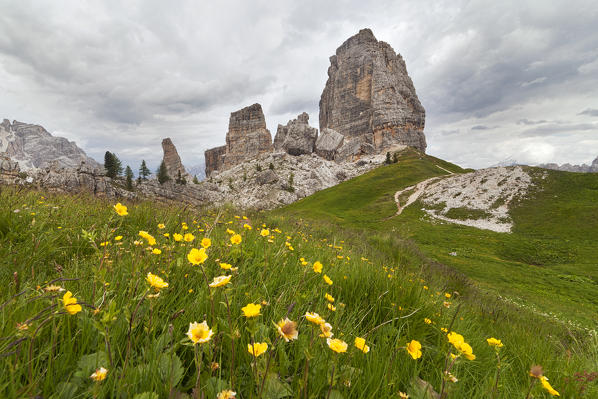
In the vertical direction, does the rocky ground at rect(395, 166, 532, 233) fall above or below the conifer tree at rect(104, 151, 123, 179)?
below

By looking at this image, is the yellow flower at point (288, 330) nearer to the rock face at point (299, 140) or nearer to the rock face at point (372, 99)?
the rock face at point (372, 99)

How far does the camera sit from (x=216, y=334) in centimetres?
138

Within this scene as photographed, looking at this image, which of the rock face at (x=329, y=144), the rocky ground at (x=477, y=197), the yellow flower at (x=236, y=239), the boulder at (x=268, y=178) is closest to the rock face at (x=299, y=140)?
the rock face at (x=329, y=144)

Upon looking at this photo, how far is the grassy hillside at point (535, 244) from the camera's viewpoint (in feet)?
45.4

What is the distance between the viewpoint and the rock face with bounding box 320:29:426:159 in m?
142

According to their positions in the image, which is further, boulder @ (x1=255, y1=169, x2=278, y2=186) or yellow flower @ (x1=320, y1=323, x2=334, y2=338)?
boulder @ (x1=255, y1=169, x2=278, y2=186)

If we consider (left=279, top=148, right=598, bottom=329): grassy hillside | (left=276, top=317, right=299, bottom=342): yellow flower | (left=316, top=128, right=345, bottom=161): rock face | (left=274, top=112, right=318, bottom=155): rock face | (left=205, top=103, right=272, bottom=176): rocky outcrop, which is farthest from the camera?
(left=205, top=103, right=272, bottom=176): rocky outcrop

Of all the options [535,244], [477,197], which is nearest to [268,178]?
Answer: [477,197]

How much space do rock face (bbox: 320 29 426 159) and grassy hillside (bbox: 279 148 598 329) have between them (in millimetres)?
96658

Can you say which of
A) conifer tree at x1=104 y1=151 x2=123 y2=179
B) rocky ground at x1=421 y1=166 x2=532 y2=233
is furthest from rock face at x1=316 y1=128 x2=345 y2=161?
conifer tree at x1=104 y1=151 x2=123 y2=179

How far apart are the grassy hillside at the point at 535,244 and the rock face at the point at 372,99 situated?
96.7m

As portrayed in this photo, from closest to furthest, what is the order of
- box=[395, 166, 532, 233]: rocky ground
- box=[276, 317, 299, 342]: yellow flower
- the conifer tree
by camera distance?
box=[276, 317, 299, 342]: yellow flower < box=[395, 166, 532, 233]: rocky ground < the conifer tree

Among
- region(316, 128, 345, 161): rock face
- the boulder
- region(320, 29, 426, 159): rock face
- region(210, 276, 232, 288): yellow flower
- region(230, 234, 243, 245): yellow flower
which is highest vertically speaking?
region(320, 29, 426, 159): rock face

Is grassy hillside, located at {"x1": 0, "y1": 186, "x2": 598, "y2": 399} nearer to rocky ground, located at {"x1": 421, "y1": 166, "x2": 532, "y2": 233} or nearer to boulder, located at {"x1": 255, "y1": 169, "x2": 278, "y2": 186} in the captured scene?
rocky ground, located at {"x1": 421, "y1": 166, "x2": 532, "y2": 233}
